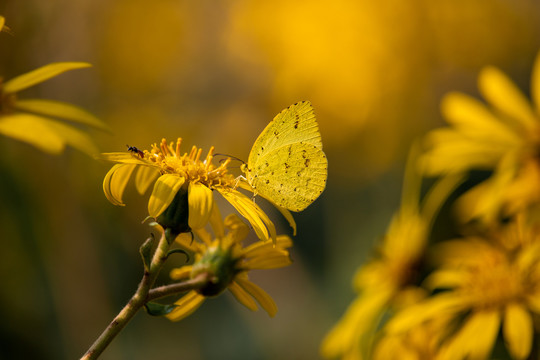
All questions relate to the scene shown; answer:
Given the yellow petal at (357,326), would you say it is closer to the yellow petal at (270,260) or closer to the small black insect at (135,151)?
the yellow petal at (270,260)

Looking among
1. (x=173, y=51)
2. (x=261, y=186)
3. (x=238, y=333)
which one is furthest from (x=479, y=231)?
(x=173, y=51)

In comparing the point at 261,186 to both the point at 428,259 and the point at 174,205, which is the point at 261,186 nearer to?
the point at 174,205

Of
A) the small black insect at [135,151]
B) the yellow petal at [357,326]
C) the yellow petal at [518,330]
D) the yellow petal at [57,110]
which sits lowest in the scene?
the yellow petal at [357,326]

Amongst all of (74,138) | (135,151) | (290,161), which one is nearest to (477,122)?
(290,161)

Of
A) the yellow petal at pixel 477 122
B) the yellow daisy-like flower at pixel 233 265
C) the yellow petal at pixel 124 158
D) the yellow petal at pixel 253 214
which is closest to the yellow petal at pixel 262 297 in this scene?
the yellow daisy-like flower at pixel 233 265

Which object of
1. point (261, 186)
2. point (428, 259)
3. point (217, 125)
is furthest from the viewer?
point (217, 125)

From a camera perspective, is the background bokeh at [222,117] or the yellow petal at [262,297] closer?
the yellow petal at [262,297]
